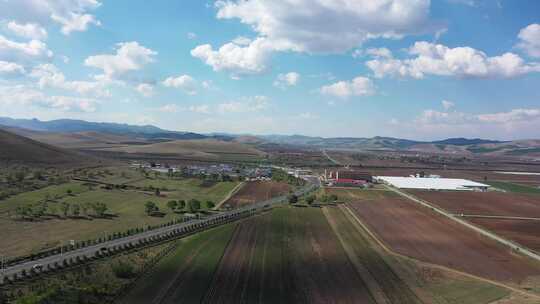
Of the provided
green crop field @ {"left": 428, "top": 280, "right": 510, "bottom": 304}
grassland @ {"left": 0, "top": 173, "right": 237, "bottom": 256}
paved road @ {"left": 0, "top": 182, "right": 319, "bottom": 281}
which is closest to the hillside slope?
grassland @ {"left": 0, "top": 173, "right": 237, "bottom": 256}

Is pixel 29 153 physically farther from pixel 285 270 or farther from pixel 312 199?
pixel 285 270

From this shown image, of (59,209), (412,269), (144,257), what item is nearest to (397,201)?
(412,269)

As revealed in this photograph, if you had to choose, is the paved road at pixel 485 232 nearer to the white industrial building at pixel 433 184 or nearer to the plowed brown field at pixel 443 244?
the plowed brown field at pixel 443 244

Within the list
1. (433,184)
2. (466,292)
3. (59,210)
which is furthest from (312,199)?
(433,184)

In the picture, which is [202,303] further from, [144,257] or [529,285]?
[529,285]

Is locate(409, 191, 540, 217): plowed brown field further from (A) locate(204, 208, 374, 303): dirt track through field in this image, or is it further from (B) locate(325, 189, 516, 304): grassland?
(A) locate(204, 208, 374, 303): dirt track through field
